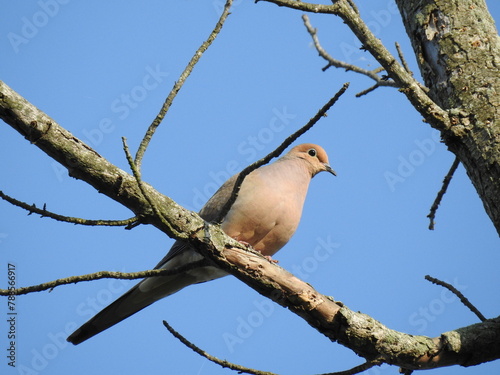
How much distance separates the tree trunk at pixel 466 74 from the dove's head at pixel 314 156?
7.43 ft

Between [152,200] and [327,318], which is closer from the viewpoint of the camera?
[152,200]

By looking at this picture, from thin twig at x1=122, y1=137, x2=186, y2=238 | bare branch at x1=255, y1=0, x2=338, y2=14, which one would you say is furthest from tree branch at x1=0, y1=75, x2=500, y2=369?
bare branch at x1=255, y1=0, x2=338, y2=14

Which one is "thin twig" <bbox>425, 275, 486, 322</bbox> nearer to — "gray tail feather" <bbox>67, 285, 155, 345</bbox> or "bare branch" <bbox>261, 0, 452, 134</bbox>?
"bare branch" <bbox>261, 0, 452, 134</bbox>

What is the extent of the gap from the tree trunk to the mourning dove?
5.30ft

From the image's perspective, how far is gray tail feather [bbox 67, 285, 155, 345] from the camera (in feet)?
12.4

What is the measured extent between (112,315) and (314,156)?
8.54 feet

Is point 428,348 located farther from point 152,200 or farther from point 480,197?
point 152,200

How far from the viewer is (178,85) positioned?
2.82 m

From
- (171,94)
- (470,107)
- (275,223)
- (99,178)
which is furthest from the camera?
(275,223)

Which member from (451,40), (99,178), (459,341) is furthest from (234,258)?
(451,40)

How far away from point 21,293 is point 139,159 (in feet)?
2.47

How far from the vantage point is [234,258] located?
2.83 meters

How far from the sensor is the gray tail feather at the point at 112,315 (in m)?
3.78

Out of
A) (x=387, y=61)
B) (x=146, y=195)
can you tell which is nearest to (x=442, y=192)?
(x=387, y=61)
